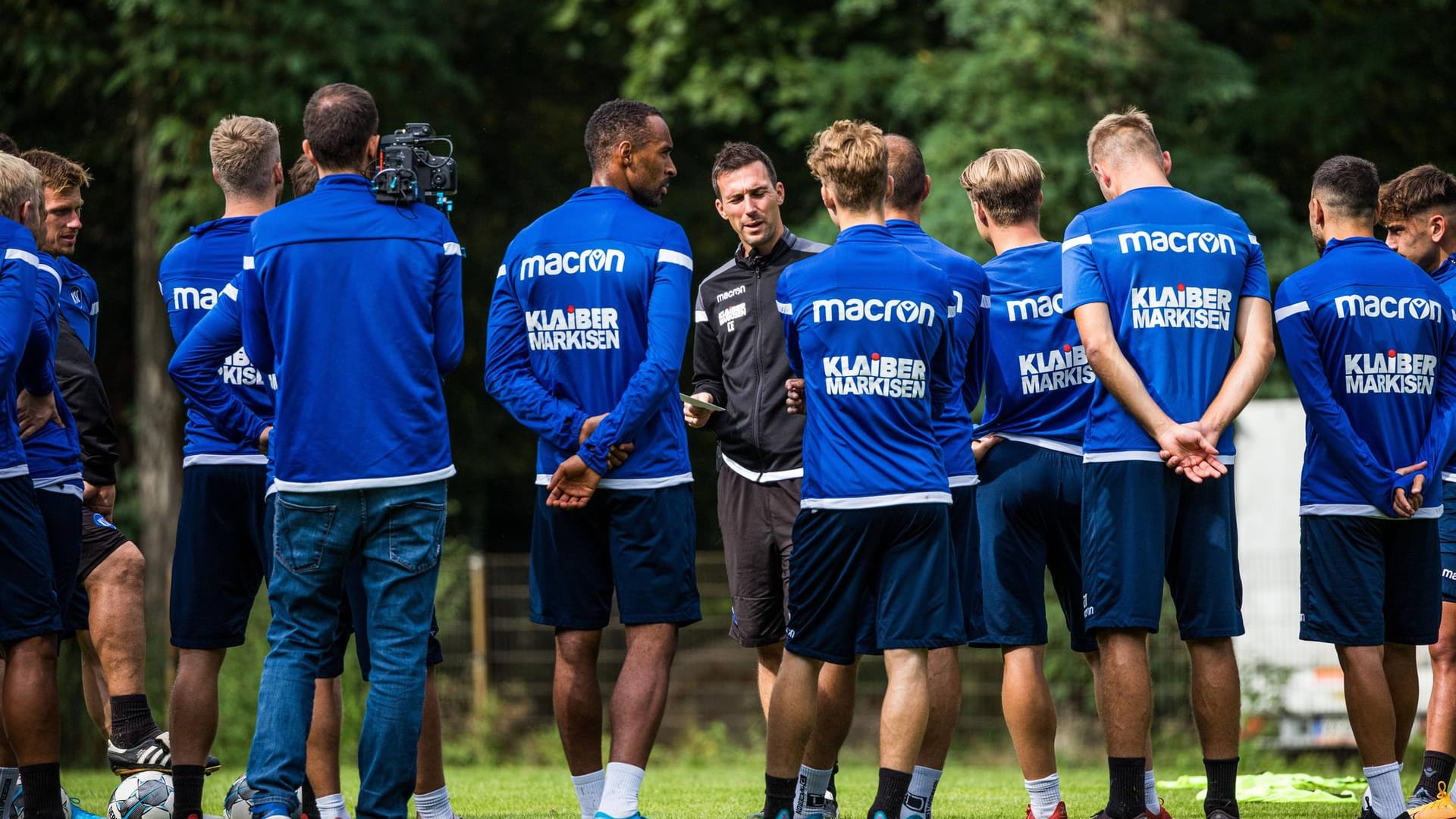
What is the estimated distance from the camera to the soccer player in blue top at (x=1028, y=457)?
20.2 ft

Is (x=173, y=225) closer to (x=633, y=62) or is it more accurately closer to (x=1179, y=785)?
(x=633, y=62)

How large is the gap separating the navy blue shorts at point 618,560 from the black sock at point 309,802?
1231 mm

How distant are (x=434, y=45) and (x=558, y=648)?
11646 millimetres

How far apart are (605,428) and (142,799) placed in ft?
8.35

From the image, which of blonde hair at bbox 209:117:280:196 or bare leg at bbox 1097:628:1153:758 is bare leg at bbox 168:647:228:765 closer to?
blonde hair at bbox 209:117:280:196

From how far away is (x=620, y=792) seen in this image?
18.3 feet

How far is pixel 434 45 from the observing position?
16.3 m

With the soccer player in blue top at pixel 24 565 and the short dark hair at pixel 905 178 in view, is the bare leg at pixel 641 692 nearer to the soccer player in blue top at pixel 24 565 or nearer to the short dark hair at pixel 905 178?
the short dark hair at pixel 905 178

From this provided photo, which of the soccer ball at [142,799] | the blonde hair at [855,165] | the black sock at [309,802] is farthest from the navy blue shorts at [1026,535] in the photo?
the soccer ball at [142,799]

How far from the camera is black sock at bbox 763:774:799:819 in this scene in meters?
5.73

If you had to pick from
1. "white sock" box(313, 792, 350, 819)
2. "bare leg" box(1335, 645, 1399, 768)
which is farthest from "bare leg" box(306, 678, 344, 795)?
"bare leg" box(1335, 645, 1399, 768)

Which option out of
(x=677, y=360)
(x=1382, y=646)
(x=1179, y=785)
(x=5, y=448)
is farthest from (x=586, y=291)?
(x=1179, y=785)

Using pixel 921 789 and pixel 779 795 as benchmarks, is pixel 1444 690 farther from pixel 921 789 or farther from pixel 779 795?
pixel 779 795

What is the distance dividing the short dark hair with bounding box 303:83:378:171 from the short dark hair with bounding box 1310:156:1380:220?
3723 millimetres
